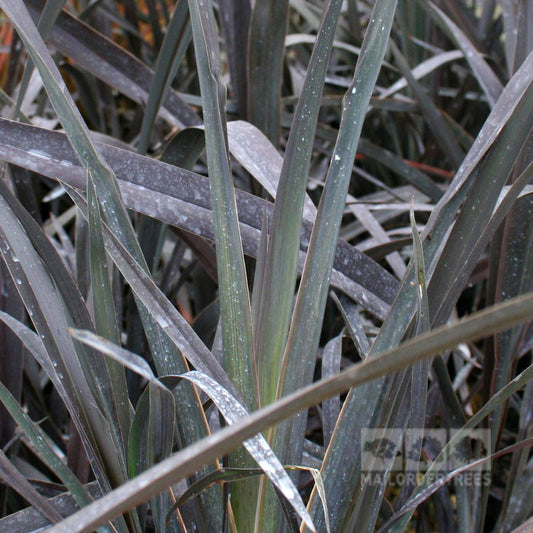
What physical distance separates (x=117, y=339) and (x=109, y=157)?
155 millimetres

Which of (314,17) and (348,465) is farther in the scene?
(314,17)

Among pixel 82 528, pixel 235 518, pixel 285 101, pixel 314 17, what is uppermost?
pixel 314 17

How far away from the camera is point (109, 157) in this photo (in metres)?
0.46

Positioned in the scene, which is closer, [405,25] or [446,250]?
[446,250]

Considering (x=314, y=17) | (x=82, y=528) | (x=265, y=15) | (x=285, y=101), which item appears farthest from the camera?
(x=314, y=17)

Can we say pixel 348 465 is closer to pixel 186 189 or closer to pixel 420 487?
pixel 420 487

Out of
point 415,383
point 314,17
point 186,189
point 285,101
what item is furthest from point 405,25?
point 415,383

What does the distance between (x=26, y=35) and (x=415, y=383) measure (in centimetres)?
31

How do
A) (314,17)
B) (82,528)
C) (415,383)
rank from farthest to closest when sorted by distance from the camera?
(314,17)
(415,383)
(82,528)

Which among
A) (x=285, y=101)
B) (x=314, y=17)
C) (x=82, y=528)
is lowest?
(x=82, y=528)

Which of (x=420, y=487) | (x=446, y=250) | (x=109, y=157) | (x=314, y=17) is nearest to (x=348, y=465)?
(x=420, y=487)

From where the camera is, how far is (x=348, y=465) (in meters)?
0.37

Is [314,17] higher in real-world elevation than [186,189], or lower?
higher

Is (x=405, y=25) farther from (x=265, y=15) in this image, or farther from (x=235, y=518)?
(x=235, y=518)
